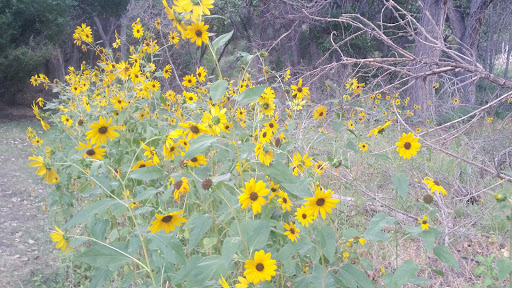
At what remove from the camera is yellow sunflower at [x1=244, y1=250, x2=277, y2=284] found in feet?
3.79

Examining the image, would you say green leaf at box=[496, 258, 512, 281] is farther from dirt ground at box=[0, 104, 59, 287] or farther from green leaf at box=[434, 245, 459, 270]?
dirt ground at box=[0, 104, 59, 287]

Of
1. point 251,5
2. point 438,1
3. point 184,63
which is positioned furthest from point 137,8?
point 438,1

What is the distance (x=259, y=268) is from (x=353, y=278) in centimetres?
31

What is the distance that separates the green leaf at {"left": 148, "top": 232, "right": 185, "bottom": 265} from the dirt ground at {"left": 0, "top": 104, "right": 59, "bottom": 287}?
4.49 feet

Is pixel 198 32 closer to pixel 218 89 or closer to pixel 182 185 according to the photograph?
pixel 218 89

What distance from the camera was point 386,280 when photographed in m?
1.37

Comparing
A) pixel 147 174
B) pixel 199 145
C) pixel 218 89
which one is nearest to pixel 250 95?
pixel 218 89

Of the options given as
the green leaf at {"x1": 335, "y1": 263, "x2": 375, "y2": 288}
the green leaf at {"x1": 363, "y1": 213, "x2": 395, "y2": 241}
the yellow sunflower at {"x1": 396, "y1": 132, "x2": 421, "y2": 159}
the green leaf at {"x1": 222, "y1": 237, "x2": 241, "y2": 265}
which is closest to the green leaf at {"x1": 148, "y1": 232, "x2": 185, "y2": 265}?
the green leaf at {"x1": 222, "y1": 237, "x2": 241, "y2": 265}

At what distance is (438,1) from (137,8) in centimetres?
1010

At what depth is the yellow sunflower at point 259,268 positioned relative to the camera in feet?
3.79

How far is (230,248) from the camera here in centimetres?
117

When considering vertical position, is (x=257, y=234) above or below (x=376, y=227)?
above

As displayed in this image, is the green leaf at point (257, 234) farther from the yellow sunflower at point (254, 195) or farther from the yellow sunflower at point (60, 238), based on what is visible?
the yellow sunflower at point (60, 238)

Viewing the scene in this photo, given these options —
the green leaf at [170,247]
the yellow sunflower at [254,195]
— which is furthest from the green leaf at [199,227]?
the yellow sunflower at [254,195]
